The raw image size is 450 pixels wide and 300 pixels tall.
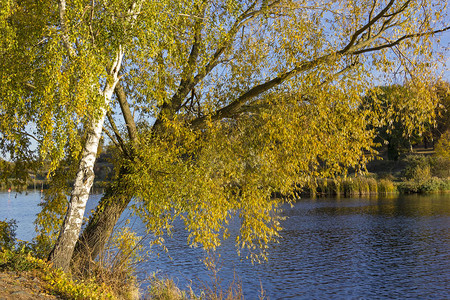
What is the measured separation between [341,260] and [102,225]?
11270 millimetres

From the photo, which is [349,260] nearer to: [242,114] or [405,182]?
[242,114]

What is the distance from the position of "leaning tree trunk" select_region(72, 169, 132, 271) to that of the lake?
170cm

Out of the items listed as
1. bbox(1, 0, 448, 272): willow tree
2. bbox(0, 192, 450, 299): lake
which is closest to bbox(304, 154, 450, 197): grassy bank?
bbox(0, 192, 450, 299): lake

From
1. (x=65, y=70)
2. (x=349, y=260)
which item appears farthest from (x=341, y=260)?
(x=65, y=70)

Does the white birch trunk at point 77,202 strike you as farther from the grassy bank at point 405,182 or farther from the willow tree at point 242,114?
the grassy bank at point 405,182

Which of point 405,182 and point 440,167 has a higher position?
point 440,167

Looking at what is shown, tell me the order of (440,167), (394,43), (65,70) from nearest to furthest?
1. (65,70)
2. (394,43)
3. (440,167)

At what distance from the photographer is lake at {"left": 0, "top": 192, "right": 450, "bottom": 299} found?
563 inches

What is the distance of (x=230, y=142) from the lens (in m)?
10.7

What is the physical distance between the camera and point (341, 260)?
1825 centimetres

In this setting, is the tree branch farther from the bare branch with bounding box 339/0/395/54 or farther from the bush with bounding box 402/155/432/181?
the bush with bounding box 402/155/432/181

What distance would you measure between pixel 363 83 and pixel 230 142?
3.33m

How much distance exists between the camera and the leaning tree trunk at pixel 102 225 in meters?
10.1

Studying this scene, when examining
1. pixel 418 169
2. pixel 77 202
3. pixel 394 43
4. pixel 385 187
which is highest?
pixel 394 43
